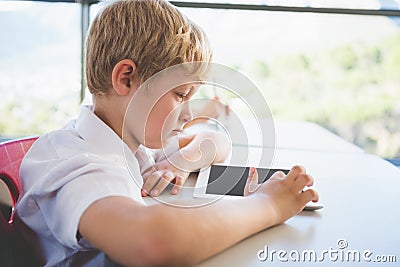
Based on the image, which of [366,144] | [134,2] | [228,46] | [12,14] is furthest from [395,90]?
[134,2]

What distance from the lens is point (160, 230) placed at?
2.14 feet

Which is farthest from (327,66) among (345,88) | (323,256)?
(323,256)

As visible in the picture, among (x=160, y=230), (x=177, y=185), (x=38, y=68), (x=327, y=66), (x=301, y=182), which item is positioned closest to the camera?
(x=160, y=230)

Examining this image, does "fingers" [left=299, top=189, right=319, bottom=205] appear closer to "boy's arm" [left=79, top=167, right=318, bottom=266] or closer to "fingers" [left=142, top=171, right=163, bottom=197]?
"boy's arm" [left=79, top=167, right=318, bottom=266]

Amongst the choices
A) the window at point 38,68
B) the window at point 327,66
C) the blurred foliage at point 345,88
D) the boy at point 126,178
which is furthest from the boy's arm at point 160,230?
the blurred foliage at point 345,88

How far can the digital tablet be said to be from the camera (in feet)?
3.14

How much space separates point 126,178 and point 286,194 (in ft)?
0.87

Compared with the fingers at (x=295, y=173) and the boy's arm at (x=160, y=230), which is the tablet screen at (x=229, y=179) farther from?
the boy's arm at (x=160, y=230)

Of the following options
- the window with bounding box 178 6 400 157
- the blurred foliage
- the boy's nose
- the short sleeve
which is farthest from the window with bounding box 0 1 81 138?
→ the short sleeve

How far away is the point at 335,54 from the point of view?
396 centimetres

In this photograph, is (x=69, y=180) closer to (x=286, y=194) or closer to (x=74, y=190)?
(x=74, y=190)

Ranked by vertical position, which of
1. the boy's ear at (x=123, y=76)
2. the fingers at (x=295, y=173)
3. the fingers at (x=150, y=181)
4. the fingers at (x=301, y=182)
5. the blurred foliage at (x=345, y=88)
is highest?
the boy's ear at (x=123, y=76)

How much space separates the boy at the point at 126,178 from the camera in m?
0.67

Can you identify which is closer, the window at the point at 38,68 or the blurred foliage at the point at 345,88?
the window at the point at 38,68
